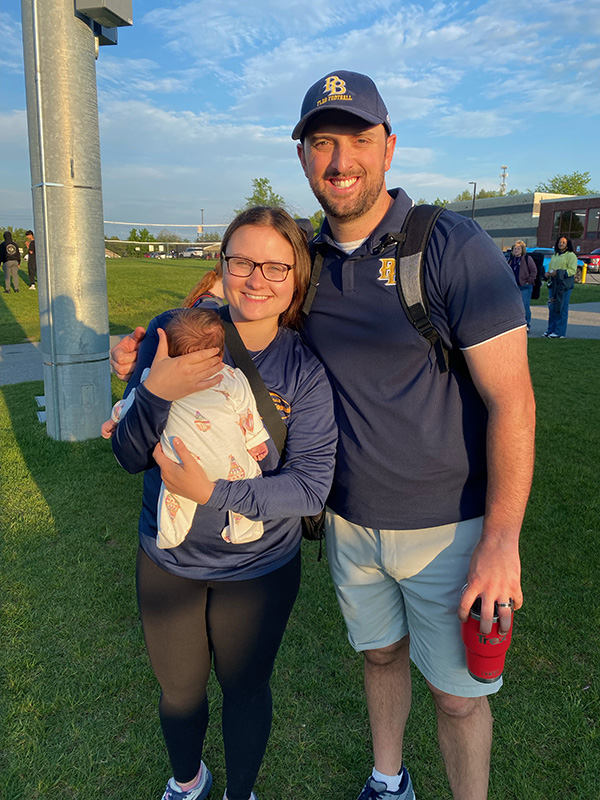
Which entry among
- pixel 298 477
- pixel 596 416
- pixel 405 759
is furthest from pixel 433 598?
pixel 596 416

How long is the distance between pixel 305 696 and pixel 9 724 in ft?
4.53

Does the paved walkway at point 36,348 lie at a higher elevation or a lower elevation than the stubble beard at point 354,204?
lower

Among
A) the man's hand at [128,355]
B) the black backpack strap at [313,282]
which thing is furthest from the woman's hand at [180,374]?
the black backpack strap at [313,282]

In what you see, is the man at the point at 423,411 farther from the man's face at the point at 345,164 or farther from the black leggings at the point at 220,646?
the black leggings at the point at 220,646

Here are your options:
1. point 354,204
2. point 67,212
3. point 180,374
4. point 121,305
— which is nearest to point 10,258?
point 121,305

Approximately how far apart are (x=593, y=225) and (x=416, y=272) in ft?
193

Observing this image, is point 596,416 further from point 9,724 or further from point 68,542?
point 9,724

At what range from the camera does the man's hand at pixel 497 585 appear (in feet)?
5.76

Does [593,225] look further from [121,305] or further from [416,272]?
[416,272]

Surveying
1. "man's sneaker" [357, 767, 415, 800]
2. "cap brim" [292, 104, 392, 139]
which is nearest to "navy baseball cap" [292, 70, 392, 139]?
"cap brim" [292, 104, 392, 139]

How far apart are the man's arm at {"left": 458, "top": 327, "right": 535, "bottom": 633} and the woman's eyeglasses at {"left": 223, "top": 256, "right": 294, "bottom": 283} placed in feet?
2.28

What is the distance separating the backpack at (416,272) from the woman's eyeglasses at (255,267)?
369mm

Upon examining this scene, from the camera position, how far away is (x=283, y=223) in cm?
206

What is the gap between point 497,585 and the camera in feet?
5.79
